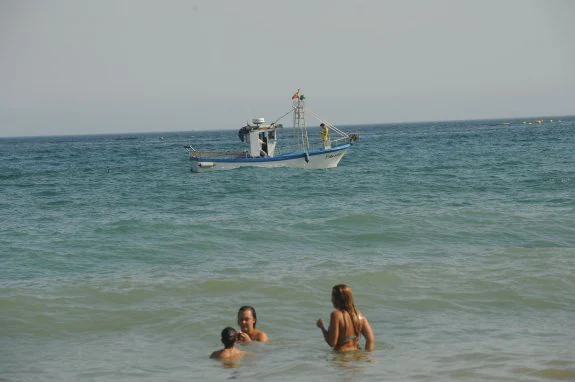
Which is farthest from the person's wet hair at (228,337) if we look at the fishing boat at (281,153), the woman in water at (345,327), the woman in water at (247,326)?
the fishing boat at (281,153)

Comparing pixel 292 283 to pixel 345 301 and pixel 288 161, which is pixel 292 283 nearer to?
pixel 345 301

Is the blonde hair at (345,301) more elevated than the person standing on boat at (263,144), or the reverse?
the person standing on boat at (263,144)

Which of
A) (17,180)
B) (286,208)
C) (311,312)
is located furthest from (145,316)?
(17,180)

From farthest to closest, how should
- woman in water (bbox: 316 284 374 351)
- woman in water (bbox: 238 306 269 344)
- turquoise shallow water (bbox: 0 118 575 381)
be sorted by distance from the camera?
woman in water (bbox: 238 306 269 344)
turquoise shallow water (bbox: 0 118 575 381)
woman in water (bbox: 316 284 374 351)

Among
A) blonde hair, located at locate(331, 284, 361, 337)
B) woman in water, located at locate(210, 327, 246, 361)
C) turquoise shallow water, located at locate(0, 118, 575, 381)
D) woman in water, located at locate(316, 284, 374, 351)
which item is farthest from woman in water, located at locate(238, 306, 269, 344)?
blonde hair, located at locate(331, 284, 361, 337)

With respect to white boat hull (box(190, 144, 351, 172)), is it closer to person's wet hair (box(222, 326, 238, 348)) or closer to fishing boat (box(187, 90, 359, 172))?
fishing boat (box(187, 90, 359, 172))

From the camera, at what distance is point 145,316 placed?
9.97 metres

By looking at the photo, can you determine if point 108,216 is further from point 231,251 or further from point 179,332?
point 179,332

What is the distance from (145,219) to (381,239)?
7079 mm

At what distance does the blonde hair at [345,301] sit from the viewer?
24.8 ft

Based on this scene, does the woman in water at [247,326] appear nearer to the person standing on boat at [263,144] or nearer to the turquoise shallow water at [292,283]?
the turquoise shallow water at [292,283]

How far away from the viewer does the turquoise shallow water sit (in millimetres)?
7797

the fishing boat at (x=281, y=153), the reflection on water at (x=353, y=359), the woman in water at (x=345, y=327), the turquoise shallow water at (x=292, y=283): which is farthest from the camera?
the fishing boat at (x=281, y=153)

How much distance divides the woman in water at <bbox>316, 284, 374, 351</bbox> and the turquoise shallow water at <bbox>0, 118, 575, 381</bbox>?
19 centimetres
